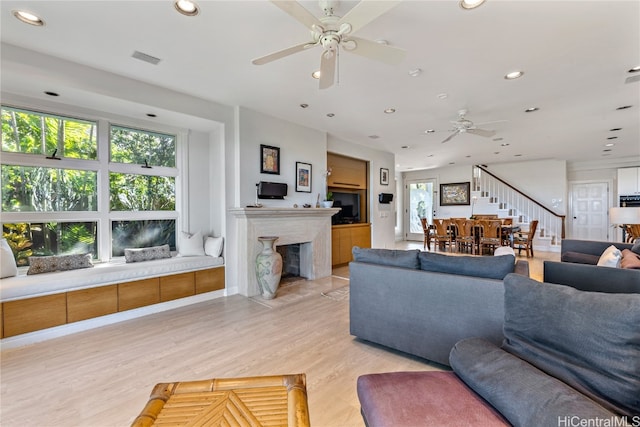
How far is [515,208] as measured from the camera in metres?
8.73

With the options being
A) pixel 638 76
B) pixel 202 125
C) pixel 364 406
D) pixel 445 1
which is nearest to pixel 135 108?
pixel 202 125

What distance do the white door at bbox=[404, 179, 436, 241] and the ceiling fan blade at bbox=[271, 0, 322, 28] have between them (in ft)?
31.6

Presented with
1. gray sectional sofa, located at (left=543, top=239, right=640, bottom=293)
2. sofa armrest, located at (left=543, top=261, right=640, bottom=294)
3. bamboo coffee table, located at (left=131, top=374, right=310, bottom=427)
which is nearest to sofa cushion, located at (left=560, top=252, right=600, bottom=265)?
gray sectional sofa, located at (left=543, top=239, right=640, bottom=293)

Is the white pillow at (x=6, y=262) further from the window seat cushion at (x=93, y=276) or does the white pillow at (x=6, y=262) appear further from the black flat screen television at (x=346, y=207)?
the black flat screen television at (x=346, y=207)

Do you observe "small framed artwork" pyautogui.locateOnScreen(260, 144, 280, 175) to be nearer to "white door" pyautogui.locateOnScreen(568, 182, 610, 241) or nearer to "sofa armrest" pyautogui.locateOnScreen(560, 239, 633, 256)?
"sofa armrest" pyautogui.locateOnScreen(560, 239, 633, 256)

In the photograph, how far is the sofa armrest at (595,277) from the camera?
2230 millimetres

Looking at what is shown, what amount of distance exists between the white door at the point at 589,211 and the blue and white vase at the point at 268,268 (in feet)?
32.7

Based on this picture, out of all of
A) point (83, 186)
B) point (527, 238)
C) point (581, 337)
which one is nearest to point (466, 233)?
point (527, 238)

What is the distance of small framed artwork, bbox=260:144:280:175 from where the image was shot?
4422 mm

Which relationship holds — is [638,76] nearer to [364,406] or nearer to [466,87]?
[466,87]

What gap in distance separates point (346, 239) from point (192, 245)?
3.27 metres

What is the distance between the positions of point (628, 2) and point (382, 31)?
5.76 ft

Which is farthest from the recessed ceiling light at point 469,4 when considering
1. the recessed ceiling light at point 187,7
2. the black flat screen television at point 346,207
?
the black flat screen television at point 346,207

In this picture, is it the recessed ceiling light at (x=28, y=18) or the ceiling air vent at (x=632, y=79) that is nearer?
the recessed ceiling light at (x=28, y=18)
